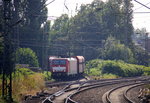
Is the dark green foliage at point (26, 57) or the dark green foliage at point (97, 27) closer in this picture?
the dark green foliage at point (26, 57)

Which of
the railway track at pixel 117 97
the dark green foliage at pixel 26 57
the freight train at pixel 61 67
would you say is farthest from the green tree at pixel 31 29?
the railway track at pixel 117 97

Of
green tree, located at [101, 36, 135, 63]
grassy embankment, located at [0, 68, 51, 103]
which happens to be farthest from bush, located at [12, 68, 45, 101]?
green tree, located at [101, 36, 135, 63]

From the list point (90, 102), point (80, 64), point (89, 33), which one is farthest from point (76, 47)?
point (90, 102)

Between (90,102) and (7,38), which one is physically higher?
(7,38)

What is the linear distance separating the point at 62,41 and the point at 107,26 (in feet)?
54.7

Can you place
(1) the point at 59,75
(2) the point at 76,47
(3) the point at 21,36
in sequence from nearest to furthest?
1. (1) the point at 59,75
2. (3) the point at 21,36
3. (2) the point at 76,47

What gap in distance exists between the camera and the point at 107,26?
8812 centimetres

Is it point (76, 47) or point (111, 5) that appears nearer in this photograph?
point (76, 47)

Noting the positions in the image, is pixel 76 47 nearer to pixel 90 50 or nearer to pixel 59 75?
pixel 90 50

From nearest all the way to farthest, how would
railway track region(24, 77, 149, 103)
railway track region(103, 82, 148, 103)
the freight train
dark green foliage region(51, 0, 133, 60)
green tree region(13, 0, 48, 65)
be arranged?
railway track region(24, 77, 149, 103)
railway track region(103, 82, 148, 103)
the freight train
green tree region(13, 0, 48, 65)
dark green foliage region(51, 0, 133, 60)

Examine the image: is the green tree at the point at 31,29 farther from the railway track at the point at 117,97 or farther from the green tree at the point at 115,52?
the railway track at the point at 117,97

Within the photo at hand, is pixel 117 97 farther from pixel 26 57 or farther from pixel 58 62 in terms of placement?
pixel 26 57

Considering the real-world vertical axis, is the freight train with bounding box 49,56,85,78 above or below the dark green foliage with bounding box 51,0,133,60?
below

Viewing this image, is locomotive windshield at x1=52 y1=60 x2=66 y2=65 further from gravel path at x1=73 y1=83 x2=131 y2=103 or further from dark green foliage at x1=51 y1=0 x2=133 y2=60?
dark green foliage at x1=51 y1=0 x2=133 y2=60
